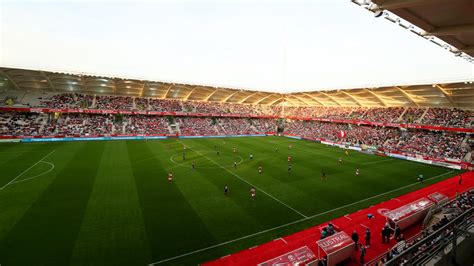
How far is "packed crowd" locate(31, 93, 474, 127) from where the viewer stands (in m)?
41.0

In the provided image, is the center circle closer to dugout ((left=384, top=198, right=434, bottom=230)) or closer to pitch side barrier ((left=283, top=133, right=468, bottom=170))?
dugout ((left=384, top=198, right=434, bottom=230))

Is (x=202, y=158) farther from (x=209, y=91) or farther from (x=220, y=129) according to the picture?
(x=209, y=91)

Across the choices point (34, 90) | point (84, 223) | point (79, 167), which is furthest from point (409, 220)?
point (34, 90)

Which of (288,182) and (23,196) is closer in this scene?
(23,196)

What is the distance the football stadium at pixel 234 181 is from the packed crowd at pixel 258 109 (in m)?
0.40

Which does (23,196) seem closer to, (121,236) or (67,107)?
(121,236)

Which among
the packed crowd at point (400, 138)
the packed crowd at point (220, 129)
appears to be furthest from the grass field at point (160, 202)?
the packed crowd at point (220, 129)

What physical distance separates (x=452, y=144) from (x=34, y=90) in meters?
80.3

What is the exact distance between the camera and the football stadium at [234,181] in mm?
→ 10938

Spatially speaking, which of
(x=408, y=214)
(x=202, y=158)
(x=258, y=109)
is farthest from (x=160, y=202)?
(x=258, y=109)

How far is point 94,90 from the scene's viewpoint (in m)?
54.3

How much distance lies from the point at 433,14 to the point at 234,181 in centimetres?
1894

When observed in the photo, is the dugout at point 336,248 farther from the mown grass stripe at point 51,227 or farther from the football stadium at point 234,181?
the mown grass stripe at point 51,227

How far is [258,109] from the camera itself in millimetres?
79812
